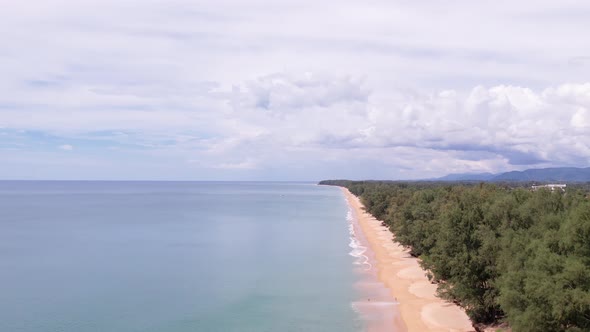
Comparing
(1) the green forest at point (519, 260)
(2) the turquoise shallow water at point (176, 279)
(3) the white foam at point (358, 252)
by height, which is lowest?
(2) the turquoise shallow water at point (176, 279)

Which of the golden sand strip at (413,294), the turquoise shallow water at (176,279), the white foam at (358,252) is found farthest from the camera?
the white foam at (358,252)

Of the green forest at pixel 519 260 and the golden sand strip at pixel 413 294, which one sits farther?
the golden sand strip at pixel 413 294

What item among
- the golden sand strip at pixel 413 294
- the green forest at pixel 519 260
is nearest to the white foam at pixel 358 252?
the golden sand strip at pixel 413 294

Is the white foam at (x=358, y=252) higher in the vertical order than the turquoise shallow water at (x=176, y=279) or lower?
higher

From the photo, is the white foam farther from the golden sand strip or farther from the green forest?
the green forest

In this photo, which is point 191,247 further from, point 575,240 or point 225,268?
point 575,240

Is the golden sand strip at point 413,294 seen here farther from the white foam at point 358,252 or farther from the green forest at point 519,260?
the white foam at point 358,252

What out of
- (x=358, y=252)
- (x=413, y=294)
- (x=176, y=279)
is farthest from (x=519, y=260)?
(x=358, y=252)
